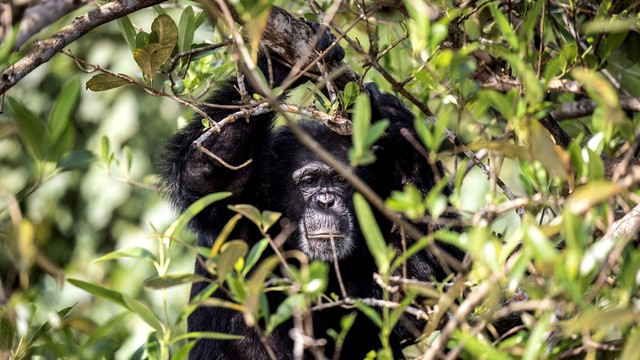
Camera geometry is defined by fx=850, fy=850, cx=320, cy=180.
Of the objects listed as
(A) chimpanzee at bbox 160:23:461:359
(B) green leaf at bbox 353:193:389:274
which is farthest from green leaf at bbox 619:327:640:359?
(A) chimpanzee at bbox 160:23:461:359

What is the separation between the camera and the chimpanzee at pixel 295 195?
150 inches

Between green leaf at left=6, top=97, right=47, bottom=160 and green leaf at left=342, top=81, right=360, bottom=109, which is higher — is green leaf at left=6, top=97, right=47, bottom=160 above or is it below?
above

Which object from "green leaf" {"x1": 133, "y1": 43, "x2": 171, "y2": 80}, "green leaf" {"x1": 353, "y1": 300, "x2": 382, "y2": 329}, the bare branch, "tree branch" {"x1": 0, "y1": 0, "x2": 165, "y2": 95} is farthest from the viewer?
the bare branch

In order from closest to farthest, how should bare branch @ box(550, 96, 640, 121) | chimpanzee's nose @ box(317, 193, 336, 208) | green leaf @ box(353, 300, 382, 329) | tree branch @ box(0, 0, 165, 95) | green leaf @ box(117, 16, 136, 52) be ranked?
green leaf @ box(353, 300, 382, 329) < tree branch @ box(0, 0, 165, 95) < green leaf @ box(117, 16, 136, 52) < bare branch @ box(550, 96, 640, 121) < chimpanzee's nose @ box(317, 193, 336, 208)

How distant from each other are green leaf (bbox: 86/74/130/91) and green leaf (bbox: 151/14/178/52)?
0.65ft

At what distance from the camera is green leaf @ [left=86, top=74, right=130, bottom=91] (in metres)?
2.90

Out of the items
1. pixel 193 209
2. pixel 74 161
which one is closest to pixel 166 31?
pixel 193 209

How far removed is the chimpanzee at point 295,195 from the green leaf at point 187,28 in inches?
21.1

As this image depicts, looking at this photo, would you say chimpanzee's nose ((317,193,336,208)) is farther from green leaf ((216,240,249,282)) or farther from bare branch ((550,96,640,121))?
green leaf ((216,240,249,282))

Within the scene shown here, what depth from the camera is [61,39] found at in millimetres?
2746

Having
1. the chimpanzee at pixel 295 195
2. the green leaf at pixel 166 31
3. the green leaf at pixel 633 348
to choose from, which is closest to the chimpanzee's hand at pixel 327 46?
the chimpanzee at pixel 295 195

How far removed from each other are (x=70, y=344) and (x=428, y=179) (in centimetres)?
235

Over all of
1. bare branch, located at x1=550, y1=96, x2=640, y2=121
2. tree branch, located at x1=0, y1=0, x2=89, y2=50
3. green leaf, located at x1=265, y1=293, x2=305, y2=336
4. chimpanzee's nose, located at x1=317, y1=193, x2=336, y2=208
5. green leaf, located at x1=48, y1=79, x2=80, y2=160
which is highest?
tree branch, located at x1=0, y1=0, x2=89, y2=50

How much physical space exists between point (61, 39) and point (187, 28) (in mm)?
499
